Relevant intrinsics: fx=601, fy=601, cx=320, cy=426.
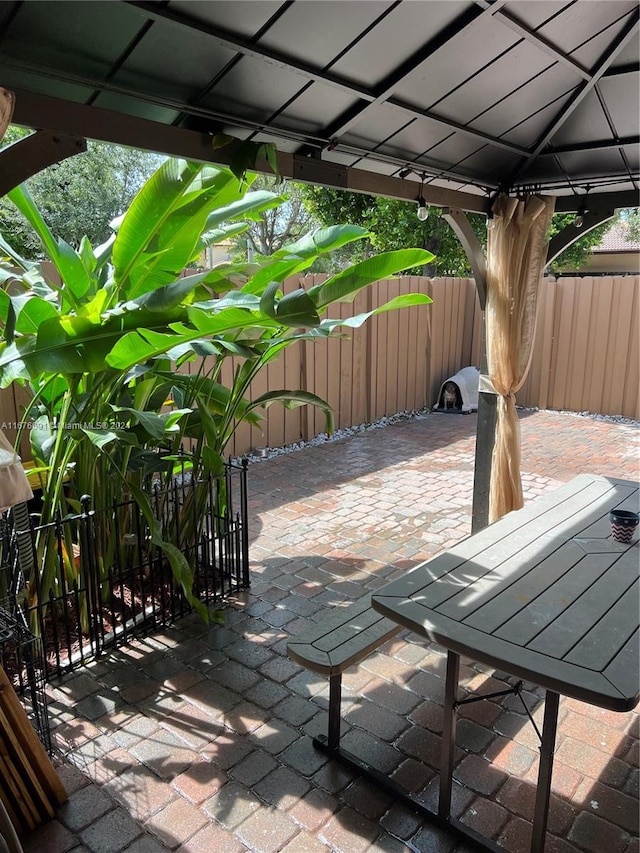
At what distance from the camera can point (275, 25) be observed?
6.33ft

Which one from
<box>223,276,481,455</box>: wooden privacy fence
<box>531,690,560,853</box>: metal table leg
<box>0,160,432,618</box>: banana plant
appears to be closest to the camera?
<box>531,690,560,853</box>: metal table leg

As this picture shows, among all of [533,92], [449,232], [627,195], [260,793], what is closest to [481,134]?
[533,92]

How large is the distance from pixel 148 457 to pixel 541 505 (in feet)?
6.66

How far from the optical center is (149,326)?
99.7 inches

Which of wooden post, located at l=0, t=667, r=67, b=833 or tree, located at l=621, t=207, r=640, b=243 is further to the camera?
tree, located at l=621, t=207, r=640, b=243

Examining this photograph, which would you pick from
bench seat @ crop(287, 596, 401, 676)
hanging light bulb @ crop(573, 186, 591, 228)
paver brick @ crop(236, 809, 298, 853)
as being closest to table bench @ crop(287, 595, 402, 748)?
bench seat @ crop(287, 596, 401, 676)

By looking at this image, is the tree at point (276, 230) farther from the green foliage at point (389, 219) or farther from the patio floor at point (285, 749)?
the patio floor at point (285, 749)

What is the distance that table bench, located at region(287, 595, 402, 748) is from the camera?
213 centimetres

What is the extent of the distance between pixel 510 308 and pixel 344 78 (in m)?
1.99

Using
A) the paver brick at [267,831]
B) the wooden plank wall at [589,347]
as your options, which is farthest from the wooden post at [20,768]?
the wooden plank wall at [589,347]

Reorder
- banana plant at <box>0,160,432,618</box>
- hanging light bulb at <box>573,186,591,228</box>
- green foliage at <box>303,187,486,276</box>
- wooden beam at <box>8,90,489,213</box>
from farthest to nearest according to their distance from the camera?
1. green foliage at <box>303,187,486,276</box>
2. hanging light bulb at <box>573,186,591,228</box>
3. banana plant at <box>0,160,432,618</box>
4. wooden beam at <box>8,90,489,213</box>

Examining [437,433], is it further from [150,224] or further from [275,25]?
[275,25]

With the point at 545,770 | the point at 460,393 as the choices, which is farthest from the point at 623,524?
the point at 460,393

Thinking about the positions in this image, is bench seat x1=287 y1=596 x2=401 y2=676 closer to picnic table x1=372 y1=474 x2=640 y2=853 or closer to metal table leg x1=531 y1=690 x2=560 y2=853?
picnic table x1=372 y1=474 x2=640 y2=853
